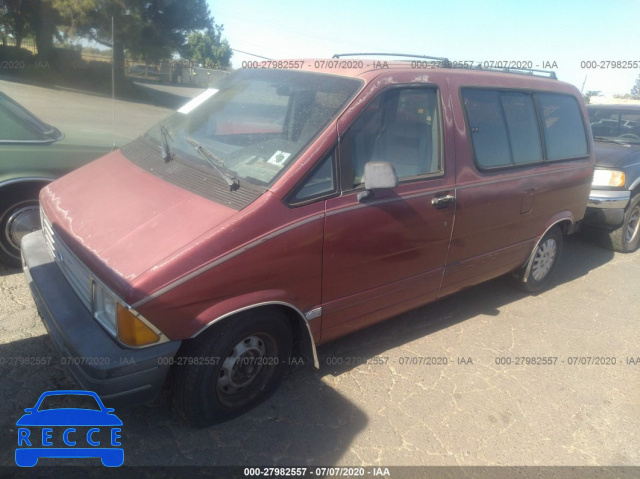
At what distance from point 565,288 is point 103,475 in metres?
4.79

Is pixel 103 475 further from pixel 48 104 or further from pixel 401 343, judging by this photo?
pixel 48 104

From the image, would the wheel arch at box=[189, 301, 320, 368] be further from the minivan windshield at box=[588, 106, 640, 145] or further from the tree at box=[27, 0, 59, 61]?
the tree at box=[27, 0, 59, 61]

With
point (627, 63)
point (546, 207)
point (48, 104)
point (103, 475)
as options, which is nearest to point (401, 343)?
point (546, 207)

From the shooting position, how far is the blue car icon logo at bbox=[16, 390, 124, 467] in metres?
2.51

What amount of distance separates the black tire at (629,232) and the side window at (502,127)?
288 centimetres

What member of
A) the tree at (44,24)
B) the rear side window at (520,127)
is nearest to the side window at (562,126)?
the rear side window at (520,127)

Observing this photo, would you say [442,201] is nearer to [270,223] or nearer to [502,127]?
[502,127]

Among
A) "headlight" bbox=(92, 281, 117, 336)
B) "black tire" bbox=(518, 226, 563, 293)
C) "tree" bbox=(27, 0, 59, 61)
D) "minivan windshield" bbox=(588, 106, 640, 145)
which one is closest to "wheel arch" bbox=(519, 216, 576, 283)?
"black tire" bbox=(518, 226, 563, 293)

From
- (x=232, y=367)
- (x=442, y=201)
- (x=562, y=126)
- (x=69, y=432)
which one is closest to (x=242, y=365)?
(x=232, y=367)

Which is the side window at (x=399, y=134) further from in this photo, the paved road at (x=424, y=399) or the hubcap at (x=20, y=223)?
the hubcap at (x=20, y=223)

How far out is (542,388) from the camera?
3.49 metres

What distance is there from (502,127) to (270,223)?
2370 mm

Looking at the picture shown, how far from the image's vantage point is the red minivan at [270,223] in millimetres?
2355

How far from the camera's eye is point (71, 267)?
8.87 ft
